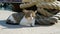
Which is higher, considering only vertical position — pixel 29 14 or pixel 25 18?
pixel 29 14

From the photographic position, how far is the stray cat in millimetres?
6660

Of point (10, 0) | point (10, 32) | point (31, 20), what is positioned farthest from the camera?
point (10, 0)

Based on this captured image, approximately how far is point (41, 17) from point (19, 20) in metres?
0.73

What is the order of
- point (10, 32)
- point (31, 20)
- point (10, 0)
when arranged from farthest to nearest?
point (10, 0)
point (31, 20)
point (10, 32)

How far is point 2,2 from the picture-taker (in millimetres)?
14688

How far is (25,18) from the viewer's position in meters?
6.75

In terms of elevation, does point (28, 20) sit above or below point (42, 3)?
below

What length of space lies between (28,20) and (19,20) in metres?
0.50

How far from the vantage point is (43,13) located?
694 centimetres

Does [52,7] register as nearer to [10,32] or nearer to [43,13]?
[43,13]

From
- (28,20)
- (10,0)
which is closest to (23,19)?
(28,20)

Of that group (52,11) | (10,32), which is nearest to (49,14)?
(52,11)

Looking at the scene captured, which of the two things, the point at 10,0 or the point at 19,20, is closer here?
the point at 19,20

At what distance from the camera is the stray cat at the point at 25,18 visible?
21.9 feet
